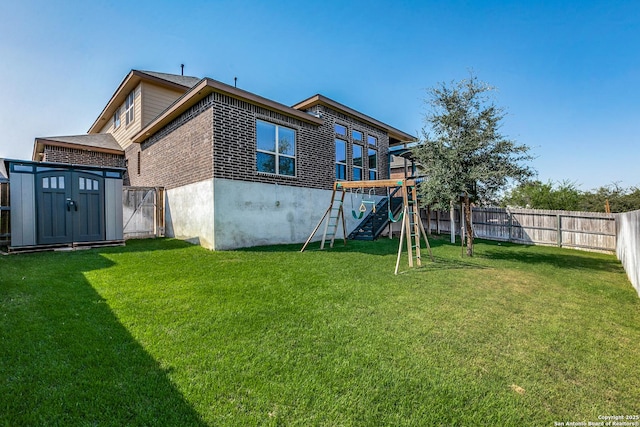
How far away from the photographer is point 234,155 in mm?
8305

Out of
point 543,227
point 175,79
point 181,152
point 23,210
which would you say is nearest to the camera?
point 23,210

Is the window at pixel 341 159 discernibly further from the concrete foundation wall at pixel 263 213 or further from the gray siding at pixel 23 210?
the gray siding at pixel 23 210

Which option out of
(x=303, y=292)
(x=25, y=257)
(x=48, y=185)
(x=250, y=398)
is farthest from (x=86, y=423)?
(x=48, y=185)

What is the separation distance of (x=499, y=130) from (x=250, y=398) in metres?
8.74

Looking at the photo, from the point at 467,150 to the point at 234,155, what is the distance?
669 cm

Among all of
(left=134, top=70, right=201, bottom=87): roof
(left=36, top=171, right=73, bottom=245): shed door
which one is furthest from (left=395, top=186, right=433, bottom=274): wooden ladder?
(left=134, top=70, right=201, bottom=87): roof

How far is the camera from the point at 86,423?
5.59ft

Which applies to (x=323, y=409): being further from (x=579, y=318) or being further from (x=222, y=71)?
→ (x=222, y=71)

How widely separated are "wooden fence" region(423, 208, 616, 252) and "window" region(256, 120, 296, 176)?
7581mm

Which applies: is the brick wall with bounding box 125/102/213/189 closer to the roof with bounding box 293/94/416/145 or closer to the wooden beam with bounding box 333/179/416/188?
the wooden beam with bounding box 333/179/416/188

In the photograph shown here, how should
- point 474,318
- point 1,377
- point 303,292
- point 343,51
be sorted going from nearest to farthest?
point 1,377 < point 474,318 < point 303,292 < point 343,51

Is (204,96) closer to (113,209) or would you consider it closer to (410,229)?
(113,209)

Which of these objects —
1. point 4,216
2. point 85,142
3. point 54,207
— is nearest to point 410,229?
point 54,207

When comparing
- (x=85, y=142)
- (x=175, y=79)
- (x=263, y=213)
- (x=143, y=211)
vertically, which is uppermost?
(x=175, y=79)
